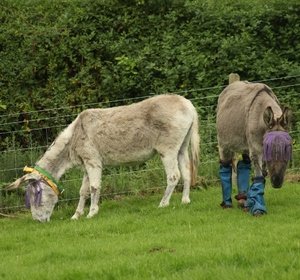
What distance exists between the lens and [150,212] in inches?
376

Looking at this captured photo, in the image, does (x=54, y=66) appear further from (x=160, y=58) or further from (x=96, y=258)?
(x=96, y=258)

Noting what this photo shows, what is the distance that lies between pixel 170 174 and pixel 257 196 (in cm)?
182

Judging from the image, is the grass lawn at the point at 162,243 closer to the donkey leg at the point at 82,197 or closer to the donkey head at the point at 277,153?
the donkey leg at the point at 82,197

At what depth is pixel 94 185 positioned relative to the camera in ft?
33.2

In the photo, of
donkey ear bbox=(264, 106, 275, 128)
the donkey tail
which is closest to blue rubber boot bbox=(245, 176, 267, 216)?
donkey ear bbox=(264, 106, 275, 128)

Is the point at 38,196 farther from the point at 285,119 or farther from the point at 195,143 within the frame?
the point at 285,119

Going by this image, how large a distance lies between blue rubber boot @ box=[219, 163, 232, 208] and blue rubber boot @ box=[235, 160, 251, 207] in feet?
0.39

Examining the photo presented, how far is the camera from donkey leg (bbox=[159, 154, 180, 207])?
9953mm

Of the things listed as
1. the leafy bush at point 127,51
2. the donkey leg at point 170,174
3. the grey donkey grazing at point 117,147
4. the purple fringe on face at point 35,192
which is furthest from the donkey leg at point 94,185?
the leafy bush at point 127,51

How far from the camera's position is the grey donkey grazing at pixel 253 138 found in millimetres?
8055

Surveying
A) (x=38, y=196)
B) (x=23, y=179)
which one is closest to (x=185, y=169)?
(x=38, y=196)

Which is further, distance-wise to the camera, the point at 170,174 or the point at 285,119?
the point at 170,174

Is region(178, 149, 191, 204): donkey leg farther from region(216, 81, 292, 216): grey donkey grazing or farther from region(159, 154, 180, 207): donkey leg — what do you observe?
region(216, 81, 292, 216): grey donkey grazing

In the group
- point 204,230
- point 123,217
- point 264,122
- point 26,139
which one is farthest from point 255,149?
point 26,139
